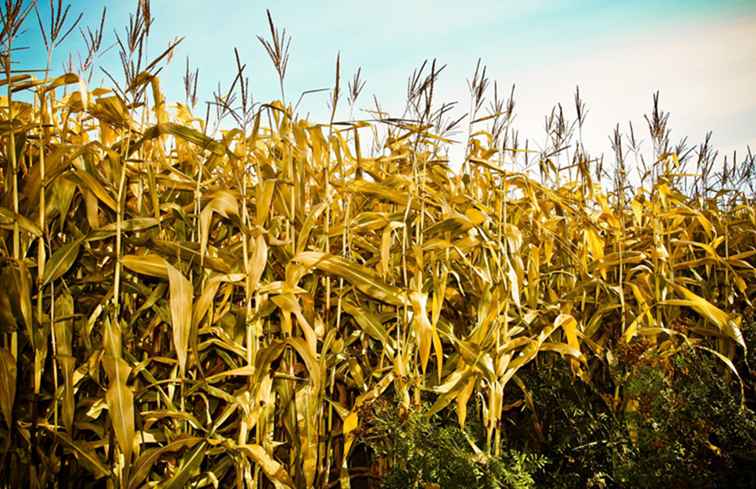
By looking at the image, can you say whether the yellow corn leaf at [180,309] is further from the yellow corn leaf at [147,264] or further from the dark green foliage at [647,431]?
the dark green foliage at [647,431]

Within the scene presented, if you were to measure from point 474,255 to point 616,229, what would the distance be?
91cm

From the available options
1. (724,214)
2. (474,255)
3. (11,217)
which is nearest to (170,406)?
(11,217)

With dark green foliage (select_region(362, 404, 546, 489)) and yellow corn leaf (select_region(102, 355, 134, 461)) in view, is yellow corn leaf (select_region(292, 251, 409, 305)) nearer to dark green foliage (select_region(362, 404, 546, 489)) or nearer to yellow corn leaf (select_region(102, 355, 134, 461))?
dark green foliage (select_region(362, 404, 546, 489))

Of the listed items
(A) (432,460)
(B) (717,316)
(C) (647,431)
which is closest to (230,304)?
(A) (432,460)

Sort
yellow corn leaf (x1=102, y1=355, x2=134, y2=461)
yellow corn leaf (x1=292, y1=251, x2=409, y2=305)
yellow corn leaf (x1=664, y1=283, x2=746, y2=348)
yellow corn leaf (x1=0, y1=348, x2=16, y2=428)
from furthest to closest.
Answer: yellow corn leaf (x1=664, y1=283, x2=746, y2=348)
yellow corn leaf (x1=292, y1=251, x2=409, y2=305)
yellow corn leaf (x1=0, y1=348, x2=16, y2=428)
yellow corn leaf (x1=102, y1=355, x2=134, y2=461)

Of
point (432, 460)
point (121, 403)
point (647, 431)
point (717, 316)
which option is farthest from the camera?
point (717, 316)

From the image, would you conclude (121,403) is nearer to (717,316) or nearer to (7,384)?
(7,384)

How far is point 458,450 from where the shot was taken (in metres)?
1.62

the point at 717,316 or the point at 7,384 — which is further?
the point at 717,316

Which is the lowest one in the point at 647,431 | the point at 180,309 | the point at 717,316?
the point at 647,431

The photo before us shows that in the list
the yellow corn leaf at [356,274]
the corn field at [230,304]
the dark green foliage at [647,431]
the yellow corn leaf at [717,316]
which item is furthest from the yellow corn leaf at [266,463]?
the yellow corn leaf at [717,316]

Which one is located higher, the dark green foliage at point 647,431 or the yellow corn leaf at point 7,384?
the yellow corn leaf at point 7,384

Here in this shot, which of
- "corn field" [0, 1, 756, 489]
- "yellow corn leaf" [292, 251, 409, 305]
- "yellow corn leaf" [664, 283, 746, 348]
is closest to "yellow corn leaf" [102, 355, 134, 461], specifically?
"corn field" [0, 1, 756, 489]

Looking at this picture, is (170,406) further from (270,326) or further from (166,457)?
(270,326)
